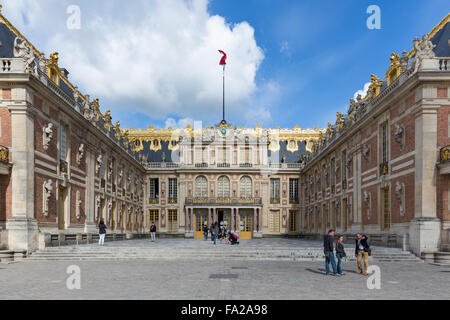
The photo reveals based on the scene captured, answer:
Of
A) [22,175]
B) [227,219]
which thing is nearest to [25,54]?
[22,175]

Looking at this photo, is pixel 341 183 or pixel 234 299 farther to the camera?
pixel 341 183

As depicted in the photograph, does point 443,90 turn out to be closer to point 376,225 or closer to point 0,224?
point 376,225

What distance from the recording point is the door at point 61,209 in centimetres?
2536

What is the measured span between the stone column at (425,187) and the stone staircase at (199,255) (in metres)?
0.86

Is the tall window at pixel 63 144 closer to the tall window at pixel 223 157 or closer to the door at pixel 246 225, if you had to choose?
the tall window at pixel 223 157

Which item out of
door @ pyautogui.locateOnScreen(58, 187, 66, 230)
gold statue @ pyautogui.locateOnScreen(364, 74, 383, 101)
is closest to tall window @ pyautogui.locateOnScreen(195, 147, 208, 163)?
door @ pyautogui.locateOnScreen(58, 187, 66, 230)

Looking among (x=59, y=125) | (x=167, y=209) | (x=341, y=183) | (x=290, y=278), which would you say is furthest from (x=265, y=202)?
(x=290, y=278)

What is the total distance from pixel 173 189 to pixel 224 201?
6.25 meters

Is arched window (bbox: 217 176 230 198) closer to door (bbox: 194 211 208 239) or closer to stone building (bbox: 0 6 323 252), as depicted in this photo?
stone building (bbox: 0 6 323 252)

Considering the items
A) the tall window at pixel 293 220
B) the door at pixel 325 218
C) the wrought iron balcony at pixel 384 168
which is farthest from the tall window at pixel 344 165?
the tall window at pixel 293 220

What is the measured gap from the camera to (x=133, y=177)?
47.0m

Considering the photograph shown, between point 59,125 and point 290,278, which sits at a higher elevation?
point 59,125

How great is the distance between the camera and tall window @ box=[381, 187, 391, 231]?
24.8m
